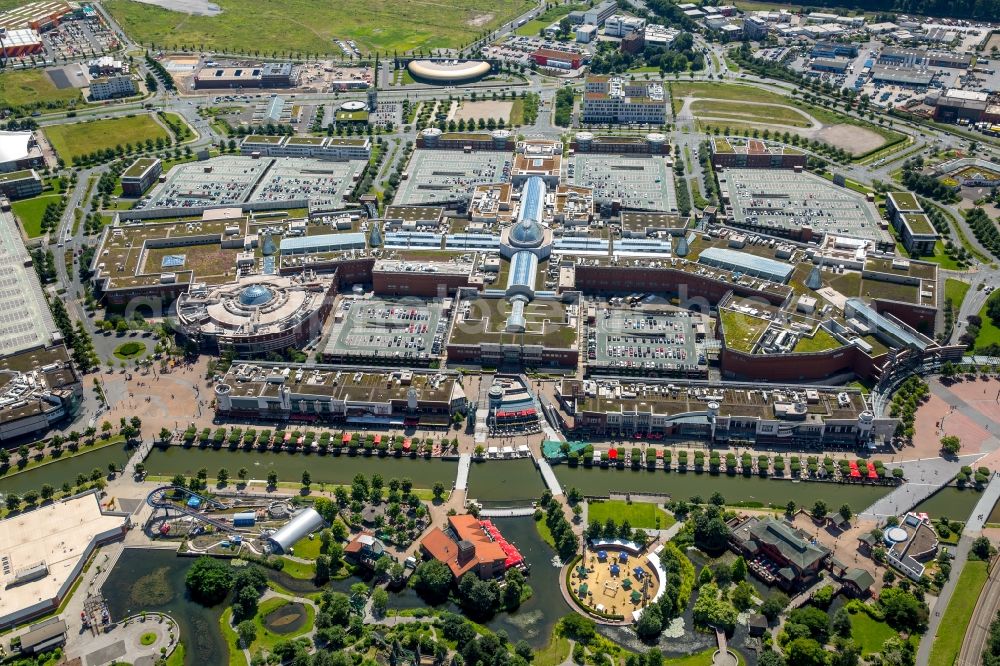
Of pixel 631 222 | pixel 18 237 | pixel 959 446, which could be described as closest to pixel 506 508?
pixel 959 446

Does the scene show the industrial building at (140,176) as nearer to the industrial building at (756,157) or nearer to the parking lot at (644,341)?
the parking lot at (644,341)

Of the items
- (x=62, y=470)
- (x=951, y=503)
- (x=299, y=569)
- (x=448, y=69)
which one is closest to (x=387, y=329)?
(x=299, y=569)

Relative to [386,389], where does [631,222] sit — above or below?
above

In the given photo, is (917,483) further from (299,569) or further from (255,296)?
(255,296)

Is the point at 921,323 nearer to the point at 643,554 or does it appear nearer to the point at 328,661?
the point at 643,554

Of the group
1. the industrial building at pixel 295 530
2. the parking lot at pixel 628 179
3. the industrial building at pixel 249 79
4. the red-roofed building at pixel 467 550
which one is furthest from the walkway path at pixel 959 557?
the industrial building at pixel 249 79

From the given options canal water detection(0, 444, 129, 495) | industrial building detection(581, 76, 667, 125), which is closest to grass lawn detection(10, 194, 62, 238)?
canal water detection(0, 444, 129, 495)
